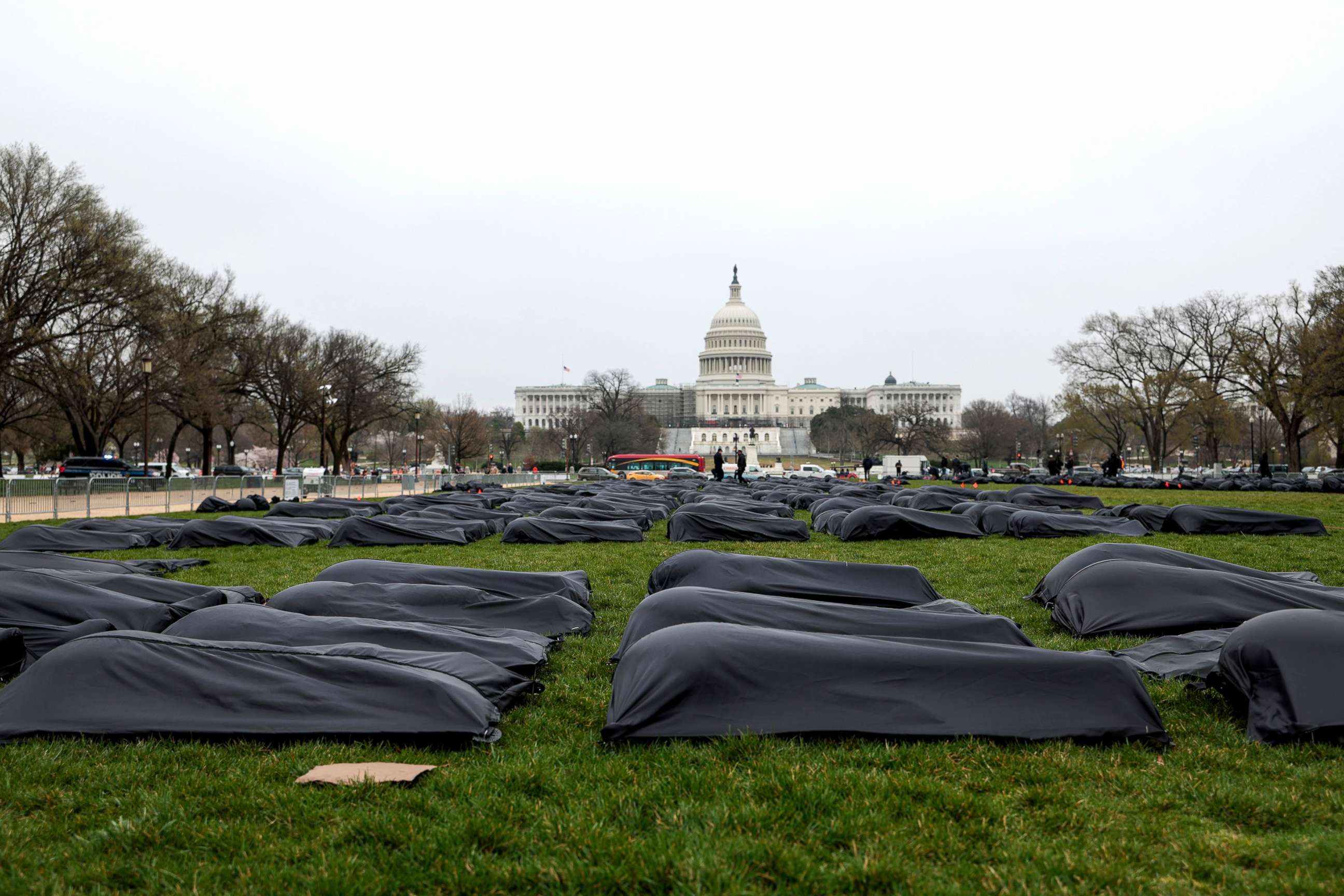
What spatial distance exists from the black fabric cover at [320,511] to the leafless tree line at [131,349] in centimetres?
1249

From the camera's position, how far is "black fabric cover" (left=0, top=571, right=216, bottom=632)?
23.4 ft

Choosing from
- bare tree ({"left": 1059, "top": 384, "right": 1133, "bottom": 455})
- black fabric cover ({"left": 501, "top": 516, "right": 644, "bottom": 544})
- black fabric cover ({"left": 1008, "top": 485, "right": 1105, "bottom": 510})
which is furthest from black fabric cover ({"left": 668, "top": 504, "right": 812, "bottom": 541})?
bare tree ({"left": 1059, "top": 384, "right": 1133, "bottom": 455})

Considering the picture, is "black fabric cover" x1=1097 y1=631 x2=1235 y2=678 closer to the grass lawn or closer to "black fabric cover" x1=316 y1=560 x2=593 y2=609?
the grass lawn

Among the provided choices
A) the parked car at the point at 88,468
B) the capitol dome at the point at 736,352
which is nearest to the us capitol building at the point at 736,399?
the capitol dome at the point at 736,352

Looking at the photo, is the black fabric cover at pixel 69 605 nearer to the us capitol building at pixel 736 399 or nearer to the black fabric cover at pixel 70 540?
the black fabric cover at pixel 70 540

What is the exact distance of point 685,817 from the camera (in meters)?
3.83

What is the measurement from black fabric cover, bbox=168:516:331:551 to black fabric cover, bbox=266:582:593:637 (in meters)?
8.83

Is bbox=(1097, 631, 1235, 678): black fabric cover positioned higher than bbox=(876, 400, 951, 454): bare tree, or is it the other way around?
bbox=(876, 400, 951, 454): bare tree

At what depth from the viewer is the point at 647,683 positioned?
5.00 meters

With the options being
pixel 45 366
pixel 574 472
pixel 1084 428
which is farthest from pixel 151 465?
pixel 1084 428

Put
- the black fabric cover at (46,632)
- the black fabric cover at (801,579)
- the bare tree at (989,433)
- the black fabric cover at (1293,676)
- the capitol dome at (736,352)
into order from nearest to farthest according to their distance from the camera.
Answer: the black fabric cover at (1293,676)
the black fabric cover at (46,632)
the black fabric cover at (801,579)
the bare tree at (989,433)
the capitol dome at (736,352)

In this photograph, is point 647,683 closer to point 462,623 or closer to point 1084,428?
point 462,623

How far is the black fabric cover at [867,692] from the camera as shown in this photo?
4855mm

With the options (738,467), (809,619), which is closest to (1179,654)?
(809,619)
